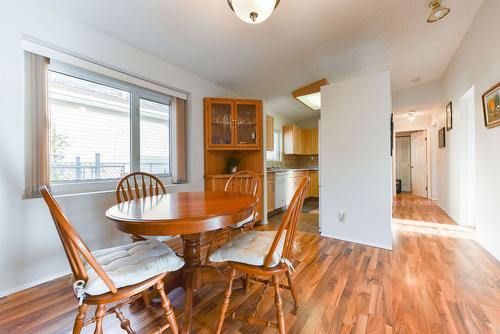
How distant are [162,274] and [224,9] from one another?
225 centimetres

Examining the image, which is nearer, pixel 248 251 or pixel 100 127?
pixel 248 251

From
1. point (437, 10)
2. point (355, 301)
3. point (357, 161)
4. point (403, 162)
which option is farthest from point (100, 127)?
point (403, 162)

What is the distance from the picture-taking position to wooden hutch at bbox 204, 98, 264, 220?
3.12 metres

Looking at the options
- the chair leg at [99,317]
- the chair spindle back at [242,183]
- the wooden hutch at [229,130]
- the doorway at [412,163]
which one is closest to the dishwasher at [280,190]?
the wooden hutch at [229,130]

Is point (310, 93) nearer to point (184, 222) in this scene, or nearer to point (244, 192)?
point (244, 192)

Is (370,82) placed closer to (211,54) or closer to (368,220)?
(368,220)

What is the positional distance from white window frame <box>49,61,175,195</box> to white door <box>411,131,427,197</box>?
6.46m

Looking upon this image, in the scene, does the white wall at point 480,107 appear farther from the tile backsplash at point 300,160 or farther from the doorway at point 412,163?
the tile backsplash at point 300,160

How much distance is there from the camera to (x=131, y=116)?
2.41 metres

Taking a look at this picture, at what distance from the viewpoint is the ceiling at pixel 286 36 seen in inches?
75.7

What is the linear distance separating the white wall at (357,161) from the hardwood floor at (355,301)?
1.64 feet

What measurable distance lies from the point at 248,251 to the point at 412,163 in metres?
7.13

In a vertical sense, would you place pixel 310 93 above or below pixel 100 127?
above

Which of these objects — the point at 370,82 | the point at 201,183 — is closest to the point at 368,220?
the point at 370,82
